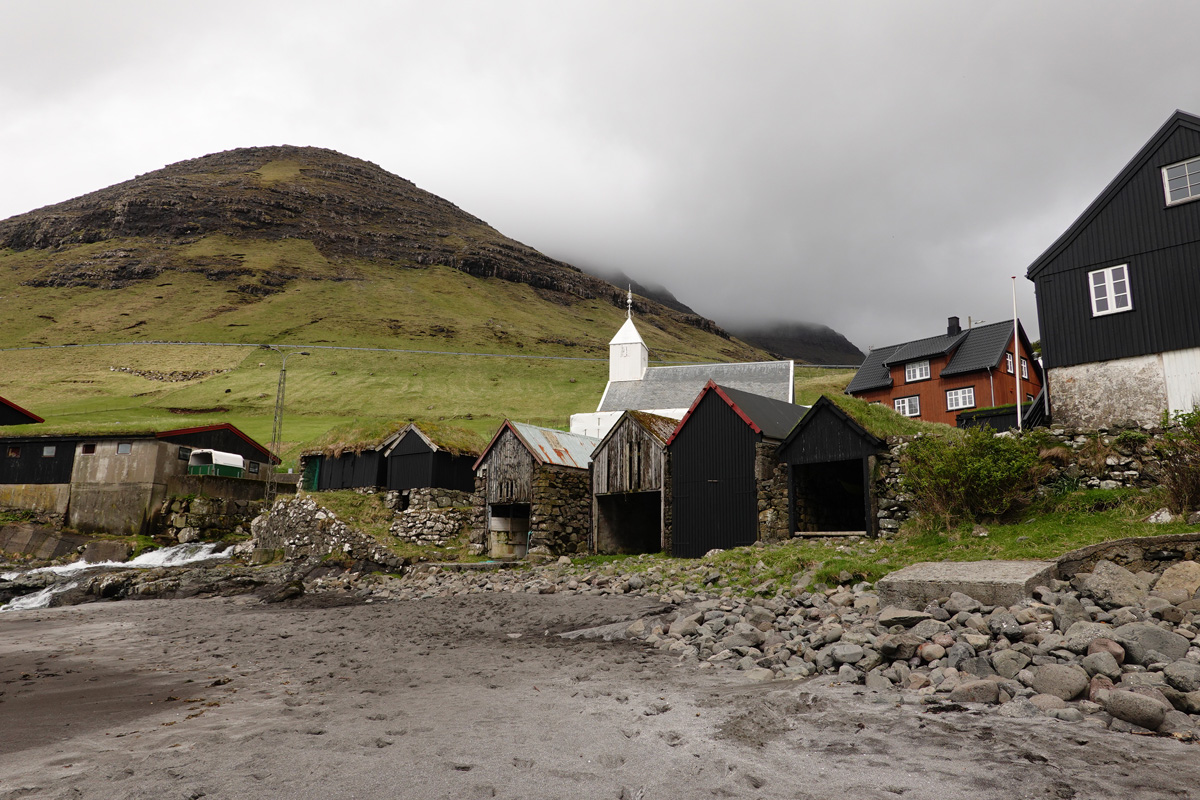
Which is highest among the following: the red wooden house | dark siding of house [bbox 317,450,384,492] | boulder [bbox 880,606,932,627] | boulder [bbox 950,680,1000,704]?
the red wooden house

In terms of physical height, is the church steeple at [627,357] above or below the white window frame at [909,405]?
above

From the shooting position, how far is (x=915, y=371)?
4759cm

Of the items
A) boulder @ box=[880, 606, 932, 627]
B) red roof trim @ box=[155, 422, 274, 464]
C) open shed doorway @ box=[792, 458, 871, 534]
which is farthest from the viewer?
red roof trim @ box=[155, 422, 274, 464]

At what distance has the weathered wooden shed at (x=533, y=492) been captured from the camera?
28734 millimetres

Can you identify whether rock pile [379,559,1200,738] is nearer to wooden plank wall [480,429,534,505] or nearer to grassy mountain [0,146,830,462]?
wooden plank wall [480,429,534,505]

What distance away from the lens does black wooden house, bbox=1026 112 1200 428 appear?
70.0 ft

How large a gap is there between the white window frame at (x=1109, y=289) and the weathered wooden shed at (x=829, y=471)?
971cm

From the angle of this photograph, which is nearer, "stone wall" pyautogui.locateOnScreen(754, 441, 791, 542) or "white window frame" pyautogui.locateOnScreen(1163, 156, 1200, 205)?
"white window frame" pyautogui.locateOnScreen(1163, 156, 1200, 205)

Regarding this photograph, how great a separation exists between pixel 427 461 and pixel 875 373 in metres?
33.9

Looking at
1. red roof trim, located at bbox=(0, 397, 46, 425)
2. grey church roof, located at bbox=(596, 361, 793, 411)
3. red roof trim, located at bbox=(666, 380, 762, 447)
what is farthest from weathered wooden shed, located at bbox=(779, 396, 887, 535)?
red roof trim, located at bbox=(0, 397, 46, 425)

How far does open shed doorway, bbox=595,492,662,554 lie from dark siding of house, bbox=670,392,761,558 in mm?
3138

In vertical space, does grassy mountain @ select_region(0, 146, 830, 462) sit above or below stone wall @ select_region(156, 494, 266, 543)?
above

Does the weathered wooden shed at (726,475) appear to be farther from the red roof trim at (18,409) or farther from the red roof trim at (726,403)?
the red roof trim at (18,409)

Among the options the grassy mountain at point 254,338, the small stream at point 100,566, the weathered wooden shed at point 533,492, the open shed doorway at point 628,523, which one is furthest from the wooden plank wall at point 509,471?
the grassy mountain at point 254,338
